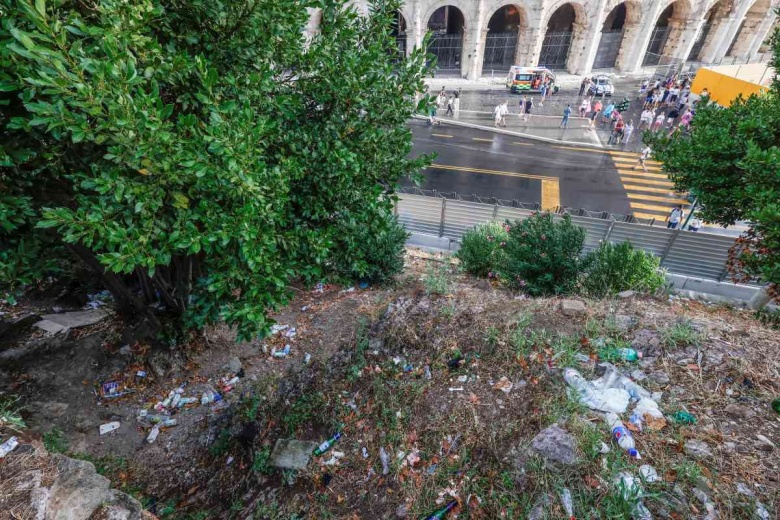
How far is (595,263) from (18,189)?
9.46m

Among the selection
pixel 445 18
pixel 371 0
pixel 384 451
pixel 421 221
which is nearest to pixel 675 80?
pixel 445 18

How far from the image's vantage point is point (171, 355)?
6.66m

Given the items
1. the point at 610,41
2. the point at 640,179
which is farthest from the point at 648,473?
the point at 610,41

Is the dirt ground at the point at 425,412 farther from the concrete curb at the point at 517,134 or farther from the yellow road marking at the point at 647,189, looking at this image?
the concrete curb at the point at 517,134

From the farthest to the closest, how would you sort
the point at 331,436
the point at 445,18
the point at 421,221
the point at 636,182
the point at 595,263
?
the point at 445,18, the point at 636,182, the point at 421,221, the point at 595,263, the point at 331,436

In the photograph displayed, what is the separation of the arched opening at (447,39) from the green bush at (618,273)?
987 inches

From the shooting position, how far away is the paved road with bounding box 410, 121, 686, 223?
56.0ft

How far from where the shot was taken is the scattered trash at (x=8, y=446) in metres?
3.63

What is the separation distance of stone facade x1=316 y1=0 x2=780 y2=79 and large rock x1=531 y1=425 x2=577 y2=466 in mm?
26793

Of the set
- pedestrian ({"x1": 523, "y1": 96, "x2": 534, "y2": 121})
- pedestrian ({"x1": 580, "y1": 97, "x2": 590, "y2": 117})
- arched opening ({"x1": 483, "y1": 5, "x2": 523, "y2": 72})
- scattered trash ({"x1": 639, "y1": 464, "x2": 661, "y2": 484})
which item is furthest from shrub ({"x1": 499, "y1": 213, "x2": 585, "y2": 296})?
arched opening ({"x1": 483, "y1": 5, "x2": 523, "y2": 72})

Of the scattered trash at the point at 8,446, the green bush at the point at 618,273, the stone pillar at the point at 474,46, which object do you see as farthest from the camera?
the stone pillar at the point at 474,46

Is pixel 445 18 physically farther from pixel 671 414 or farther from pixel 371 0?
pixel 671 414

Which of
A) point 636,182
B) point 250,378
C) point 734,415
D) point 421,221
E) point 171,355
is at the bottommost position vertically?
point 636,182

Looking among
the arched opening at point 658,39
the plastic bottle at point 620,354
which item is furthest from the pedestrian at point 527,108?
the plastic bottle at point 620,354
